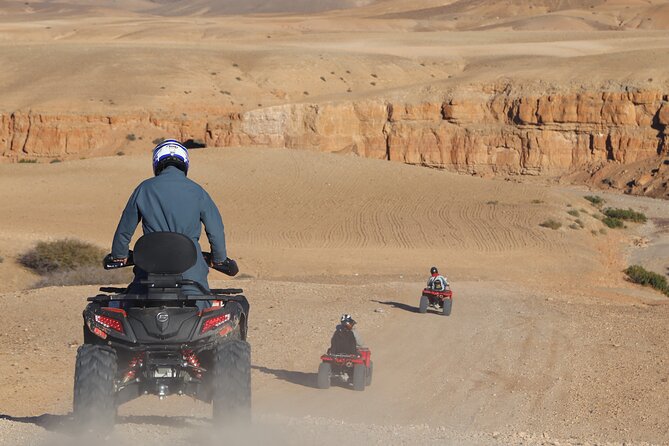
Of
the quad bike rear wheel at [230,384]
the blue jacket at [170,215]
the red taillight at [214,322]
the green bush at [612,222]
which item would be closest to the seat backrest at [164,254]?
the blue jacket at [170,215]

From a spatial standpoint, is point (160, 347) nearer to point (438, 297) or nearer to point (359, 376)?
point (359, 376)

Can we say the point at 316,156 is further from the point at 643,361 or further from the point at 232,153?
the point at 643,361

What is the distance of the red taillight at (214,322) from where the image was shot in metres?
7.46

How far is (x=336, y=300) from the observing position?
69.5 feet

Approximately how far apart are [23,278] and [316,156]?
875 inches

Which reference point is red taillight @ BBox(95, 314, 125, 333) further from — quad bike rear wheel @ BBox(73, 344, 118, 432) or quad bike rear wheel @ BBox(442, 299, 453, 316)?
quad bike rear wheel @ BBox(442, 299, 453, 316)

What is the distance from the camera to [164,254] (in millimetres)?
7477

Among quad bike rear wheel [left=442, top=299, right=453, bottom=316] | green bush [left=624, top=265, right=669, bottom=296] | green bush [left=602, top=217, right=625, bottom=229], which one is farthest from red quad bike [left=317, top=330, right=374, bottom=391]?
green bush [left=602, top=217, right=625, bottom=229]

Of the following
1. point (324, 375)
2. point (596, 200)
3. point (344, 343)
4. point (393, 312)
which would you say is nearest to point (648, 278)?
point (393, 312)

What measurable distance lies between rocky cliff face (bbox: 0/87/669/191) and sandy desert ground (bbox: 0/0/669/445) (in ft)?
4.96

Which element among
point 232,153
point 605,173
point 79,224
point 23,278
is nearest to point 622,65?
point 605,173

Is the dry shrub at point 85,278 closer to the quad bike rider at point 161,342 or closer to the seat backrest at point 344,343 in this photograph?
the seat backrest at point 344,343

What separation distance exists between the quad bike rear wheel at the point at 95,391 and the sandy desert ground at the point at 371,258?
15 centimetres

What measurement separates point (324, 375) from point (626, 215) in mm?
34543
